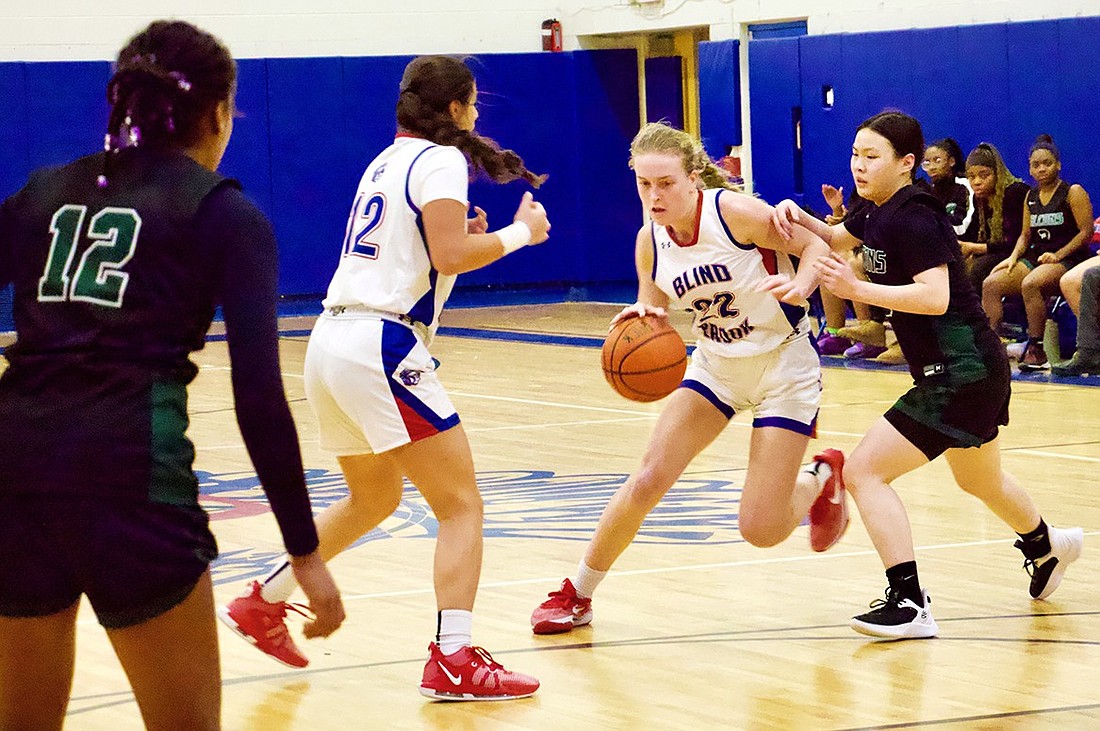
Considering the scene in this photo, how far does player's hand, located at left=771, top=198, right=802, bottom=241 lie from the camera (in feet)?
16.2

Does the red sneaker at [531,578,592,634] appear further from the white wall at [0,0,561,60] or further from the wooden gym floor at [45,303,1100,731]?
the white wall at [0,0,561,60]

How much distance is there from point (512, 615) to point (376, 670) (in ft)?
2.39

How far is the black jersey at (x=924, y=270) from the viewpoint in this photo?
496cm

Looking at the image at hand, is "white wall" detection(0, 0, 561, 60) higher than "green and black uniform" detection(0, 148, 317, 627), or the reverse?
"white wall" detection(0, 0, 561, 60)

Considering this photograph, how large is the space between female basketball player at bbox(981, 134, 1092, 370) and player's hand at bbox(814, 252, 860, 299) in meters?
6.87

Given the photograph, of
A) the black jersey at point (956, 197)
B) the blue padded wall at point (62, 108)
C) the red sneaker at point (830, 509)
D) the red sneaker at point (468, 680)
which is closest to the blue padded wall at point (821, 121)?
the black jersey at point (956, 197)

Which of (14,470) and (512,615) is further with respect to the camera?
(512,615)

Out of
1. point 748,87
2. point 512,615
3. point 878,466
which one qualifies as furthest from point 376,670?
point 748,87

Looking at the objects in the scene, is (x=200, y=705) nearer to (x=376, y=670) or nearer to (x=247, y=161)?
(x=376, y=670)

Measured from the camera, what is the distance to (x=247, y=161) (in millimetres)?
17203

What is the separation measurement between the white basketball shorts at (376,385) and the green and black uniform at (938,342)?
145cm

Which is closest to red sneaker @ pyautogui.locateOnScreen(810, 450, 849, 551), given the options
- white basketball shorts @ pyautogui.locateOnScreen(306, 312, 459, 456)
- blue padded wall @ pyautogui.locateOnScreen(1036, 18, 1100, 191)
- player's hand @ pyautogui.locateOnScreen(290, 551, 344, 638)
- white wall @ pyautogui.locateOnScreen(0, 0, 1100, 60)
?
white basketball shorts @ pyautogui.locateOnScreen(306, 312, 459, 456)

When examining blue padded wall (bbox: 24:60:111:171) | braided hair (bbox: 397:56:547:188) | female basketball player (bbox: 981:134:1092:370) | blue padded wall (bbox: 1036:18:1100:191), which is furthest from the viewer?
blue padded wall (bbox: 24:60:111:171)

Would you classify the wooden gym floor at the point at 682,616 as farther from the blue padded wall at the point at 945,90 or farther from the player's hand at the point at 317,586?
the blue padded wall at the point at 945,90
